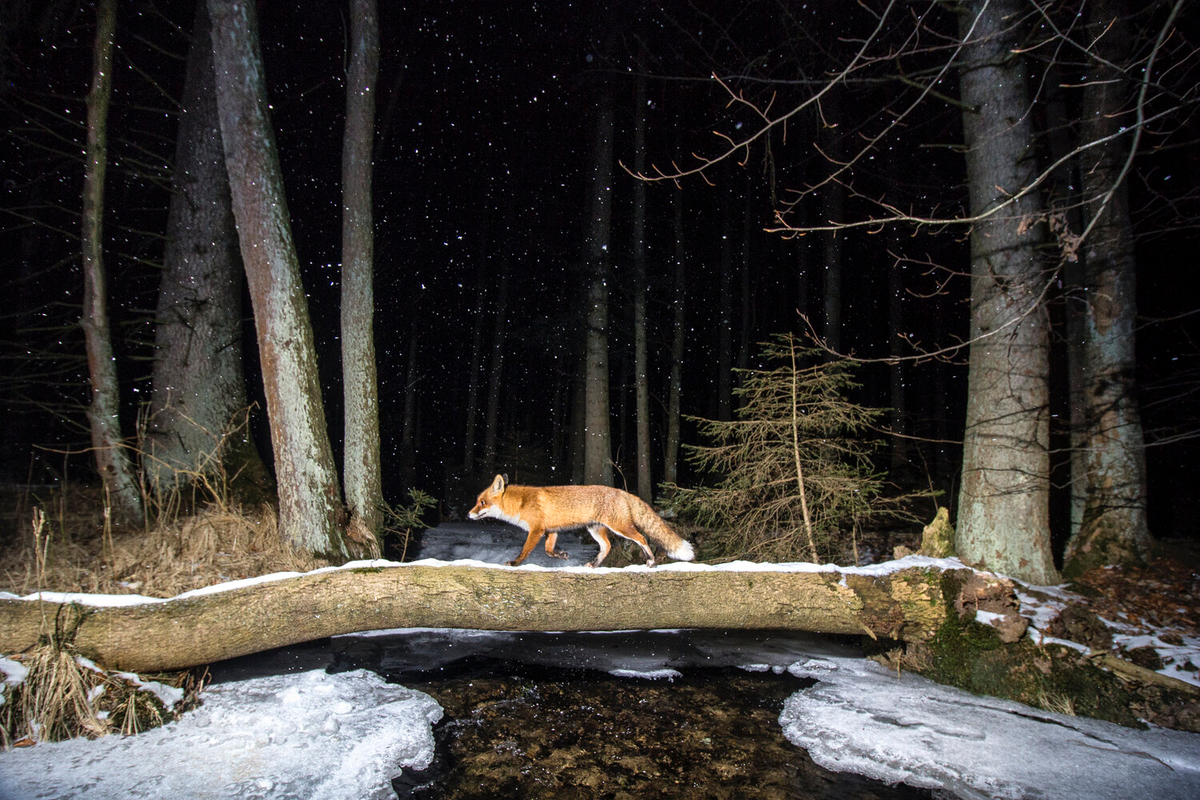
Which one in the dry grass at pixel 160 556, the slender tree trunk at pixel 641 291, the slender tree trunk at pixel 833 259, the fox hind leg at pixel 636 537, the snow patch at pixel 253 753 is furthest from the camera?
the slender tree trunk at pixel 833 259

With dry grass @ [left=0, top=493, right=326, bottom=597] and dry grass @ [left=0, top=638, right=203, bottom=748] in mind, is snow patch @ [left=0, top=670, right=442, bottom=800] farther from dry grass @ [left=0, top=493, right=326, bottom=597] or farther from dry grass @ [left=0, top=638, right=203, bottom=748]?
dry grass @ [left=0, top=493, right=326, bottom=597]

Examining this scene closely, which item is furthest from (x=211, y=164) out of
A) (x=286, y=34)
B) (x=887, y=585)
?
(x=887, y=585)

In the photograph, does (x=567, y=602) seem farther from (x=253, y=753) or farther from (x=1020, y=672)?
(x=1020, y=672)

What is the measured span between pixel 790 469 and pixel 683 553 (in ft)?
5.79

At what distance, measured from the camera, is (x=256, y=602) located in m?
4.49

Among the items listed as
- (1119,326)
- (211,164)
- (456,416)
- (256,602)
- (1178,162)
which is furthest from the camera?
(456,416)

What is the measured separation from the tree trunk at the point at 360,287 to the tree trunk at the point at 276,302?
1.64 feet

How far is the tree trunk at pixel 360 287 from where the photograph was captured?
732cm

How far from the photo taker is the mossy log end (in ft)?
15.0

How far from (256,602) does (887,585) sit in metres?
5.54

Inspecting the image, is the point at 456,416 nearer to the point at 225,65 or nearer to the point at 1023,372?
the point at 225,65

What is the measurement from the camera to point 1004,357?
5.87 meters

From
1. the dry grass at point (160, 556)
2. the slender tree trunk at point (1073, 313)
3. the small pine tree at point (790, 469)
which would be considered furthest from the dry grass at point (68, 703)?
the slender tree trunk at point (1073, 313)

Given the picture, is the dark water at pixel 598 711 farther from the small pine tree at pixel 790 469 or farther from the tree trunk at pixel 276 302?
the tree trunk at pixel 276 302
